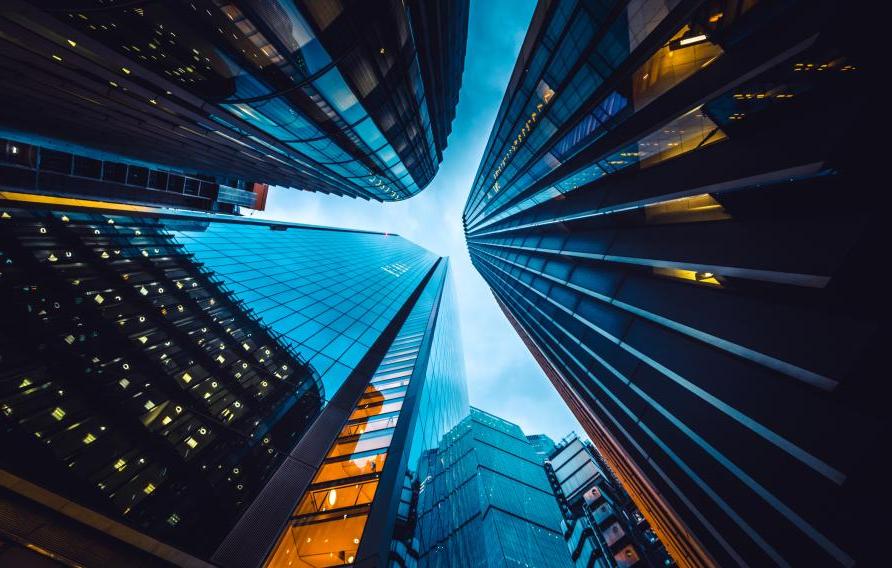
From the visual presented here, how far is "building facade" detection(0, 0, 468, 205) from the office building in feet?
188

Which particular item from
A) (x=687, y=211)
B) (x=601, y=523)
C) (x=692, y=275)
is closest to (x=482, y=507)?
(x=692, y=275)

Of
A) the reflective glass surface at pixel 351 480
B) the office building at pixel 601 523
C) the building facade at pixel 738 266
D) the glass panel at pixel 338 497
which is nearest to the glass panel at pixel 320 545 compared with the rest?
the reflective glass surface at pixel 351 480

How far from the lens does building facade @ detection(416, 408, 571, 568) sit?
1370cm

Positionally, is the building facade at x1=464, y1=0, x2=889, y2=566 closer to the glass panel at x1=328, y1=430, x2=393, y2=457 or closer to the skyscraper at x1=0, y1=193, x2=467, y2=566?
the skyscraper at x1=0, y1=193, x2=467, y2=566

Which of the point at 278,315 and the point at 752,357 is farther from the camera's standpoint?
the point at 278,315

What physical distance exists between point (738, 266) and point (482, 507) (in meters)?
25.3

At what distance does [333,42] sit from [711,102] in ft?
37.6

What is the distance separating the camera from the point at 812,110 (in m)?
4.54

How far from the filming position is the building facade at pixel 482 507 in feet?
44.9

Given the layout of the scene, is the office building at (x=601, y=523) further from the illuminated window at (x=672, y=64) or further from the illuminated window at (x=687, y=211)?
the illuminated window at (x=672, y=64)

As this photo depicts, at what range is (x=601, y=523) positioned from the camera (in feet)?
146

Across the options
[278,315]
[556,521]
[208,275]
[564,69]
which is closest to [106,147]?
[208,275]

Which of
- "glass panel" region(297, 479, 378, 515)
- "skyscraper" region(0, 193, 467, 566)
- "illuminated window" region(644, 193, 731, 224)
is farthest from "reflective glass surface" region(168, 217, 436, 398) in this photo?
"illuminated window" region(644, 193, 731, 224)

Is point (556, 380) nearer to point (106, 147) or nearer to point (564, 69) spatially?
point (564, 69)
